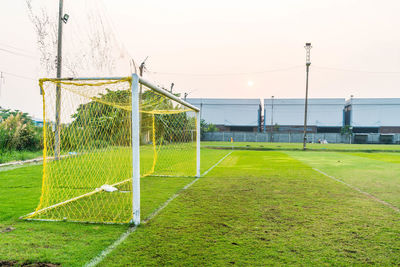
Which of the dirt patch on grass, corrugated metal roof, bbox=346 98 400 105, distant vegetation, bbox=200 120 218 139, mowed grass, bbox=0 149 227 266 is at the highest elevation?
corrugated metal roof, bbox=346 98 400 105

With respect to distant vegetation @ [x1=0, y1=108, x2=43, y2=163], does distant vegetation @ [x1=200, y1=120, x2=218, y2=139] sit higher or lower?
higher

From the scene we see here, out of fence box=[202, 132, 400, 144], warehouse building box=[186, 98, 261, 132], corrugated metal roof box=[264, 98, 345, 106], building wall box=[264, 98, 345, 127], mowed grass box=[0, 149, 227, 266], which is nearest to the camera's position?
mowed grass box=[0, 149, 227, 266]

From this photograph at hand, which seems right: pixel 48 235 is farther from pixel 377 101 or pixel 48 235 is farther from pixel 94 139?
pixel 377 101

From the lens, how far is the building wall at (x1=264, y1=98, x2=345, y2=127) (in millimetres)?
51250

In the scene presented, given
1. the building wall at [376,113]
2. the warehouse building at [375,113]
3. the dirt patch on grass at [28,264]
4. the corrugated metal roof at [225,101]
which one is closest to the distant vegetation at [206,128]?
the corrugated metal roof at [225,101]

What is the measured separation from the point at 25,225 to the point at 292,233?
3774 millimetres

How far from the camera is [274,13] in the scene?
42.7 feet

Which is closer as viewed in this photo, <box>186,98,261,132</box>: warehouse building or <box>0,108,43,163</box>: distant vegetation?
<box>0,108,43,163</box>: distant vegetation

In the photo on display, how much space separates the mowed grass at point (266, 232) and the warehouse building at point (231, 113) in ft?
158

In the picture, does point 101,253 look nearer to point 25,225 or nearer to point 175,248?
point 175,248

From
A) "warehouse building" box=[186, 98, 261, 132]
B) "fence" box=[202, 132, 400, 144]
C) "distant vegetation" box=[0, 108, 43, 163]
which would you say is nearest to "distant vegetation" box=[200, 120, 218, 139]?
"fence" box=[202, 132, 400, 144]

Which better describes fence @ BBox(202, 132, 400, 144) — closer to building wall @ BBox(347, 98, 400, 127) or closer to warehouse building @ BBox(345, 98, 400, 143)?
warehouse building @ BBox(345, 98, 400, 143)

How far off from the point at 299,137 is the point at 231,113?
14118mm

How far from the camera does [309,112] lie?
52375 mm
